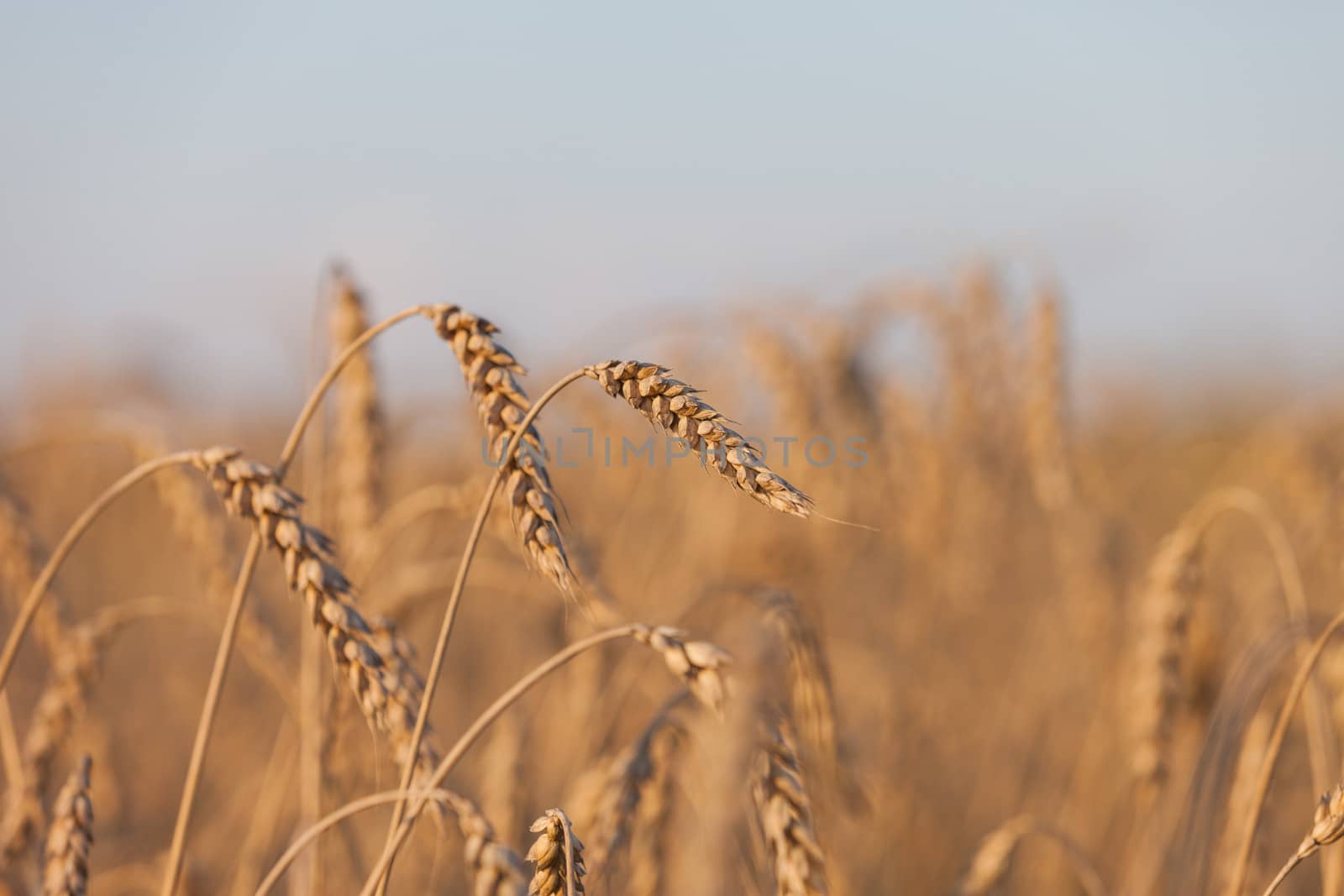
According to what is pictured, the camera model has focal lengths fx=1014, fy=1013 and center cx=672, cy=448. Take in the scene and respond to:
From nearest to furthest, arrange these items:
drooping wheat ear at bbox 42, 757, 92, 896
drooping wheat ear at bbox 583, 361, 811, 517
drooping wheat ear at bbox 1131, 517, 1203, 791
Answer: drooping wheat ear at bbox 583, 361, 811, 517
drooping wheat ear at bbox 42, 757, 92, 896
drooping wheat ear at bbox 1131, 517, 1203, 791

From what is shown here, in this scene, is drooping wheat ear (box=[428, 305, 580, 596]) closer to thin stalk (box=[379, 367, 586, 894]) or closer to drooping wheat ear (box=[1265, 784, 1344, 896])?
thin stalk (box=[379, 367, 586, 894])

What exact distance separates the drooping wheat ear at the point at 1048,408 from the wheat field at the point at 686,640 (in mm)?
11

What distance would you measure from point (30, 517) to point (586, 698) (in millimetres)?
1201

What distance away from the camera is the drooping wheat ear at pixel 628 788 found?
4.10 feet

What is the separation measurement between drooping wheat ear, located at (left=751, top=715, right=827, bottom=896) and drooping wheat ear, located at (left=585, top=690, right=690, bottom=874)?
0.18 m

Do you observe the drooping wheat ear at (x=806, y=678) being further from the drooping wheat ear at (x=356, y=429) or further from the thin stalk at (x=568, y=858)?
the drooping wheat ear at (x=356, y=429)

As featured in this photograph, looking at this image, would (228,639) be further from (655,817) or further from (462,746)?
(655,817)

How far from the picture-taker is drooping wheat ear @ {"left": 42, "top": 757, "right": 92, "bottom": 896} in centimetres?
122

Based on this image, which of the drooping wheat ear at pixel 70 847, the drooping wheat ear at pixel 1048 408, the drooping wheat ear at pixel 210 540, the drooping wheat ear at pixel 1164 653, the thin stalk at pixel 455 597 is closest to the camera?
the thin stalk at pixel 455 597

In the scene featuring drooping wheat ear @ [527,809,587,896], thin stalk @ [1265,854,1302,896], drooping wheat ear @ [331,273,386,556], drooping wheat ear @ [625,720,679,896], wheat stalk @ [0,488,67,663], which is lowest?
drooping wheat ear @ [625,720,679,896]

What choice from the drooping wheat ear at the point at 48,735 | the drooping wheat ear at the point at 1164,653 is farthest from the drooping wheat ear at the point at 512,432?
the drooping wheat ear at the point at 1164,653

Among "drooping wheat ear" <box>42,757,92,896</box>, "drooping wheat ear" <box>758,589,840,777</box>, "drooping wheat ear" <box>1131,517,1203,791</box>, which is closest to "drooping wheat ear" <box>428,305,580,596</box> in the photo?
"drooping wheat ear" <box>758,589,840,777</box>

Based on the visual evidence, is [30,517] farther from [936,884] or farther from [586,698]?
[936,884]

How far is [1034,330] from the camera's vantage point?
303 cm
